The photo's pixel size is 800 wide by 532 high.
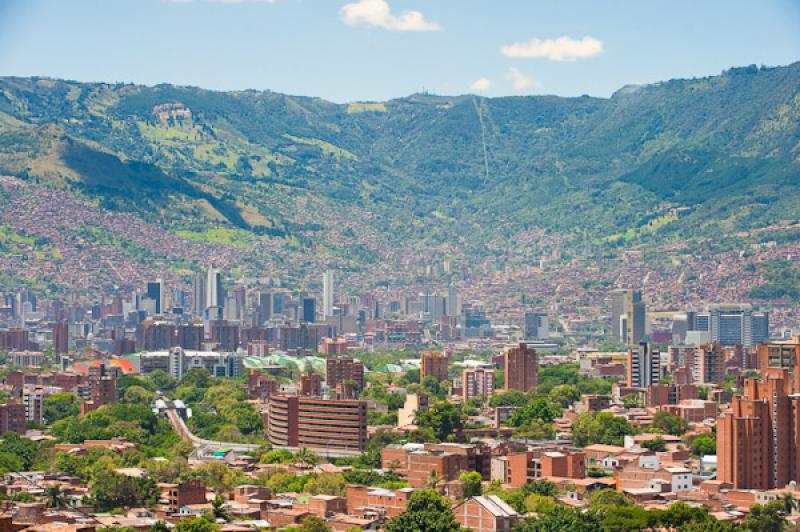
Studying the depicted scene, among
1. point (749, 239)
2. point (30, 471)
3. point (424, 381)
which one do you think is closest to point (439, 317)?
point (749, 239)

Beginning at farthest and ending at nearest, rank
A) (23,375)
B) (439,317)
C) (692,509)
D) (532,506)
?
(439,317)
(23,375)
(532,506)
(692,509)

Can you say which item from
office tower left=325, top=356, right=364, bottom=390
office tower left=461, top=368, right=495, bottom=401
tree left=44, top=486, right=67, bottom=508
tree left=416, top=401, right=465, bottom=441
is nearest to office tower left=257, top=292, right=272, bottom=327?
office tower left=325, top=356, right=364, bottom=390

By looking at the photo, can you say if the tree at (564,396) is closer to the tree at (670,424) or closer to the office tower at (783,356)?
the tree at (670,424)

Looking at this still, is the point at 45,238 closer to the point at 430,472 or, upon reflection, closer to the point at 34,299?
the point at 34,299

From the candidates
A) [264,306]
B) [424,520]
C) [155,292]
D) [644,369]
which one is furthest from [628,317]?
[424,520]

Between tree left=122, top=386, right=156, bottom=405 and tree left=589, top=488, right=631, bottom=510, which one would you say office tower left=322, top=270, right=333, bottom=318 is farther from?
tree left=589, top=488, right=631, bottom=510

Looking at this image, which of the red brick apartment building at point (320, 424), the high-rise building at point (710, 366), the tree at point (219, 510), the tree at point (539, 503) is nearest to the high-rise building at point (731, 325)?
the high-rise building at point (710, 366)
